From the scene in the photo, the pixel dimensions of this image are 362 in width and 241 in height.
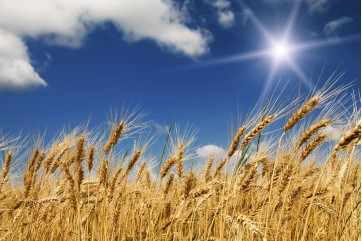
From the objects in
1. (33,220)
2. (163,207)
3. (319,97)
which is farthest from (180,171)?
(33,220)

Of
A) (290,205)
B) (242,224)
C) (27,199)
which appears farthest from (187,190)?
(27,199)

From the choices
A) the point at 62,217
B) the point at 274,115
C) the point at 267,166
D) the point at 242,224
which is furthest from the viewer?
the point at 62,217

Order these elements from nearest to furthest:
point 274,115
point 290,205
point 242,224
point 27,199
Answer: point 242,224, point 274,115, point 290,205, point 27,199

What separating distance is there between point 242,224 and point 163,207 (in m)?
1.05

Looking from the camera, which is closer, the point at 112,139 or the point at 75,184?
the point at 75,184

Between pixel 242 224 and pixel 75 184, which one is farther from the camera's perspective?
pixel 75 184

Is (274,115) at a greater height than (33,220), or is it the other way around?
(274,115)

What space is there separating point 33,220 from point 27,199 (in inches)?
27.1

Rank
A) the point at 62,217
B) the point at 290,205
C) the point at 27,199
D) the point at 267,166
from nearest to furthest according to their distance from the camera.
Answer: the point at 290,205, the point at 27,199, the point at 267,166, the point at 62,217

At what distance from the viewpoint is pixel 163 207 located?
2.75 meters

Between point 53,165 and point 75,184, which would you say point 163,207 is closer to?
point 75,184

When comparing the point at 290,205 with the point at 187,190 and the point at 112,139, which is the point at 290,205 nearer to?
the point at 187,190

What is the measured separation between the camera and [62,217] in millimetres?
3416

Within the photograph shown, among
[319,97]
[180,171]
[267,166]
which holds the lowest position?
[180,171]
